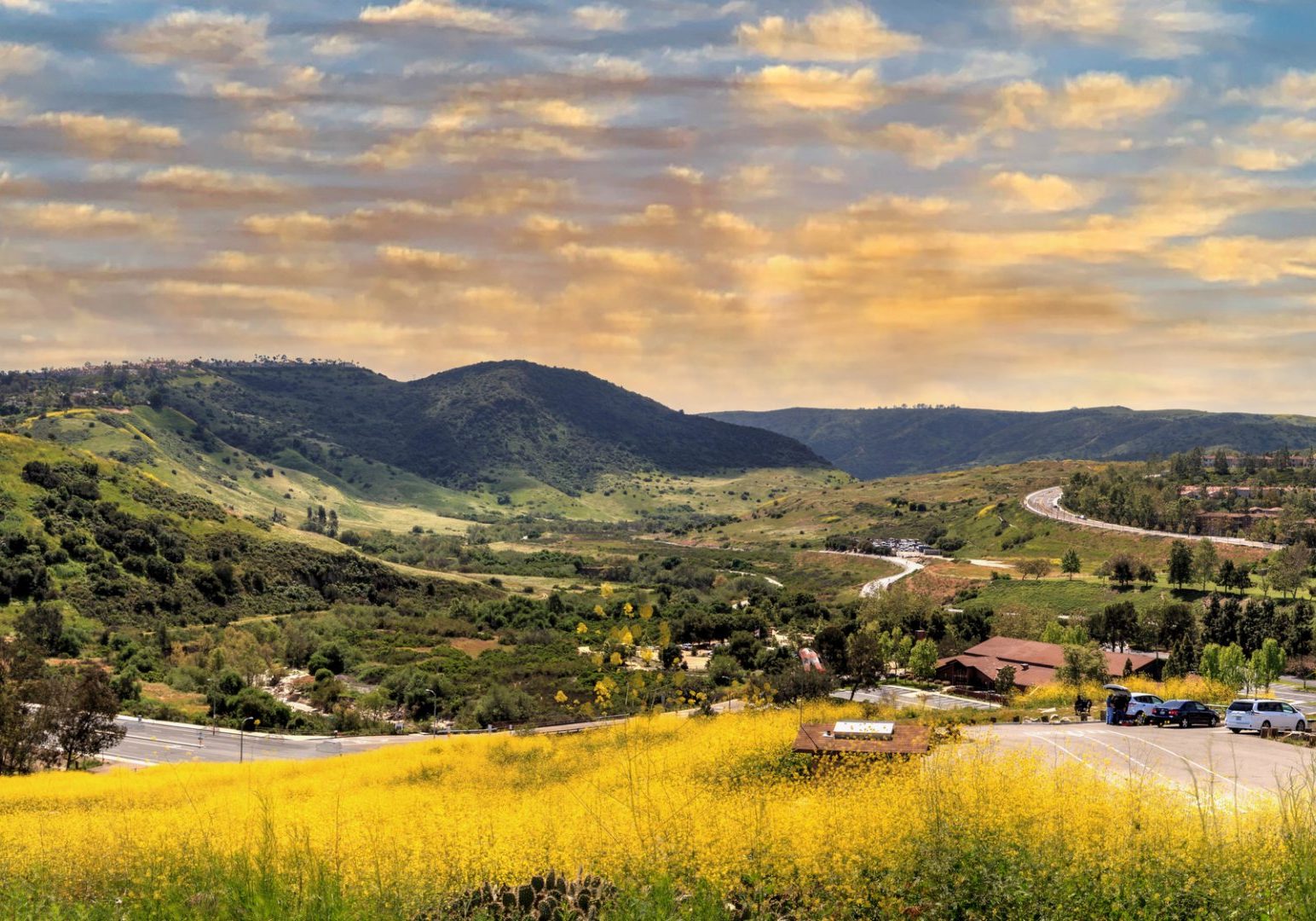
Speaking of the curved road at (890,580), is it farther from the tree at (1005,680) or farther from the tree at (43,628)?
the tree at (43,628)

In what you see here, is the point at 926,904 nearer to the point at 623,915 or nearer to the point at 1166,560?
the point at 623,915

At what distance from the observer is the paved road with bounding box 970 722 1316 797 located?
81.3ft

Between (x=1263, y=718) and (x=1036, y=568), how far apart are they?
12242cm

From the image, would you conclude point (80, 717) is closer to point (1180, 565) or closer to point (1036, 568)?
point (1180, 565)

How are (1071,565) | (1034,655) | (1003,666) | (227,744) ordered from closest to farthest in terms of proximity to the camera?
(227,744) → (1003,666) → (1034,655) → (1071,565)

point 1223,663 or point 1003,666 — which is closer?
point 1223,663

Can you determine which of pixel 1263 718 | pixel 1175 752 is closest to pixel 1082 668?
pixel 1263 718

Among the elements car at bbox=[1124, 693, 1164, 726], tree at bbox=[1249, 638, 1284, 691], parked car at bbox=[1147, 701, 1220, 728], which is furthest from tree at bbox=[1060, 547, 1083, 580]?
parked car at bbox=[1147, 701, 1220, 728]

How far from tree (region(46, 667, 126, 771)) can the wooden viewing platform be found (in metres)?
43.3

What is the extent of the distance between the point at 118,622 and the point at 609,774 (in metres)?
110

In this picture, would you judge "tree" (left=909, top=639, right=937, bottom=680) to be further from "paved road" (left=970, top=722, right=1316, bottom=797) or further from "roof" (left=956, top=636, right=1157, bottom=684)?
"paved road" (left=970, top=722, right=1316, bottom=797)

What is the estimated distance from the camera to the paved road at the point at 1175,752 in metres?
24.8

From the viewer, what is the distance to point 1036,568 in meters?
153

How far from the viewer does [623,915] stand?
14.0 m
